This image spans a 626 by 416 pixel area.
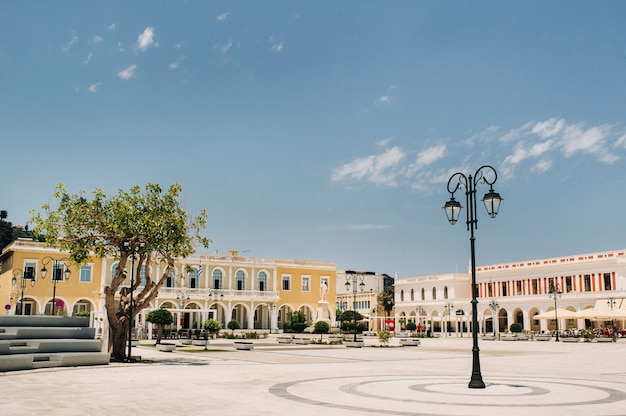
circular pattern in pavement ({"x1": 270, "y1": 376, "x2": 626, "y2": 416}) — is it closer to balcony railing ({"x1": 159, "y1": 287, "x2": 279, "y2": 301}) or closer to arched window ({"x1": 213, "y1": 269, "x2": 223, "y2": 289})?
balcony railing ({"x1": 159, "y1": 287, "x2": 279, "y2": 301})

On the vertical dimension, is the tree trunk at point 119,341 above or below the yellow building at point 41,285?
below

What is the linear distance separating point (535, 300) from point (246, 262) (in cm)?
3431

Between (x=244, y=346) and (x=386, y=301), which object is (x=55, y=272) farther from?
(x=386, y=301)

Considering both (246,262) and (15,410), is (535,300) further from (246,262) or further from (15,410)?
(15,410)

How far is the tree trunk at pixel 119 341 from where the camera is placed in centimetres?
2244

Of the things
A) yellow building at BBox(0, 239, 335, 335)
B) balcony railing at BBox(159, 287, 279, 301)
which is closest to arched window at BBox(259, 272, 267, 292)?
yellow building at BBox(0, 239, 335, 335)

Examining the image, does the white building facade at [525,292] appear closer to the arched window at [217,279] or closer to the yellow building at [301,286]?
the yellow building at [301,286]

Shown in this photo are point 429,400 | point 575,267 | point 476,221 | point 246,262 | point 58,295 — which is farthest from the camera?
point 246,262

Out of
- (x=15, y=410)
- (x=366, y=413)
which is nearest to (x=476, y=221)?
(x=366, y=413)

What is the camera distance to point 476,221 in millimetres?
14914

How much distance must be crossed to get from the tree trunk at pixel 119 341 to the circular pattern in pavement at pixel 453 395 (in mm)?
9460

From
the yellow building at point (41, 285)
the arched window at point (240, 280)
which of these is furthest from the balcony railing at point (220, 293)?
the yellow building at point (41, 285)

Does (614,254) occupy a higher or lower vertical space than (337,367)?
higher

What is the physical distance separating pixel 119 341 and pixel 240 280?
52170 mm
